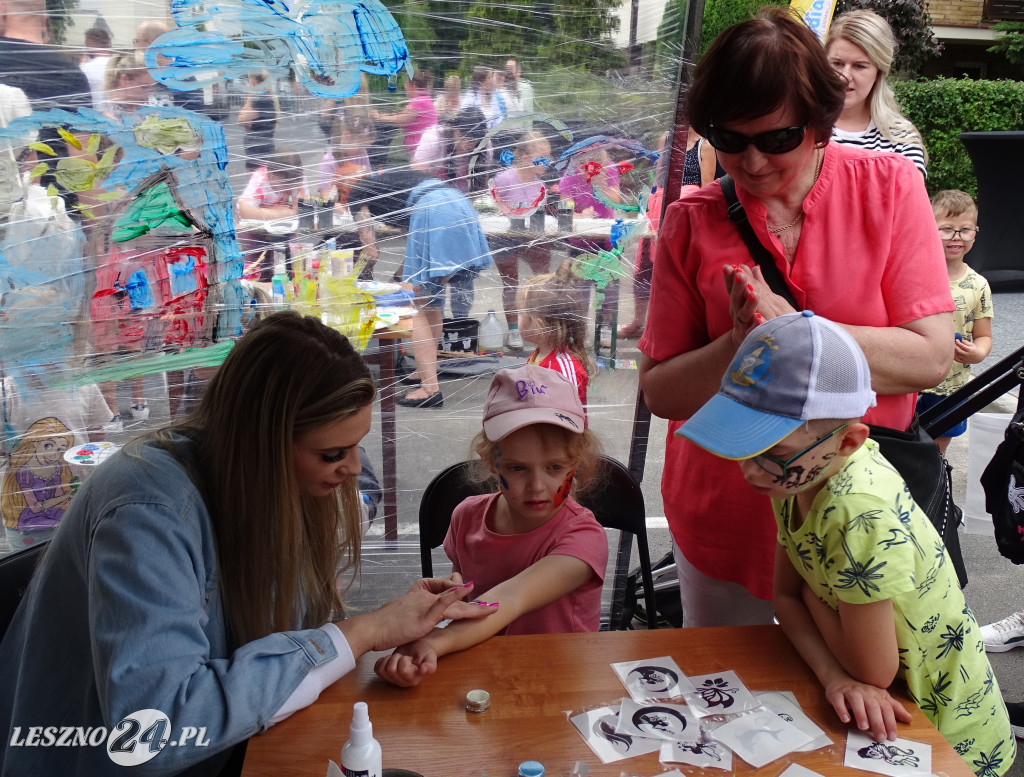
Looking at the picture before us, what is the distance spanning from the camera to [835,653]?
1487 millimetres

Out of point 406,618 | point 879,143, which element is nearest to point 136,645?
point 406,618

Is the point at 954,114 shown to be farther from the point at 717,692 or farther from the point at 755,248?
the point at 717,692

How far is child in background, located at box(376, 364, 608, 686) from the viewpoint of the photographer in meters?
1.95

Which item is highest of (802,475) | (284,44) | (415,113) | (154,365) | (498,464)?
(284,44)

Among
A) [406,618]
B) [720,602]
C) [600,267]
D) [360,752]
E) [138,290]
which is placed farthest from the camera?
[600,267]

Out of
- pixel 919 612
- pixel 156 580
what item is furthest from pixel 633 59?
pixel 156 580

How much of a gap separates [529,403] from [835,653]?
33.8 inches

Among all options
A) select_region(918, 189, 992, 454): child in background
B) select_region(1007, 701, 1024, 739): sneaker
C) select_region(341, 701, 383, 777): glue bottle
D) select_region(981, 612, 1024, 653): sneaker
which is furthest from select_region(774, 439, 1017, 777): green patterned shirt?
select_region(918, 189, 992, 454): child in background

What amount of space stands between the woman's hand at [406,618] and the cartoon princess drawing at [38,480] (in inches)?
48.4

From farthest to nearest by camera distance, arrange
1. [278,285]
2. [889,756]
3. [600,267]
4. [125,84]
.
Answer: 1. [600,267]
2. [278,285]
3. [125,84]
4. [889,756]

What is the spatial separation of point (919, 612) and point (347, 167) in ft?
5.69

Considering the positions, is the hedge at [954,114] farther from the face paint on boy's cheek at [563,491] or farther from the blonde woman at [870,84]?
the face paint on boy's cheek at [563,491]

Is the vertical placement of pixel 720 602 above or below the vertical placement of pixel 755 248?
below

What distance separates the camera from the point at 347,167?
234 centimetres
